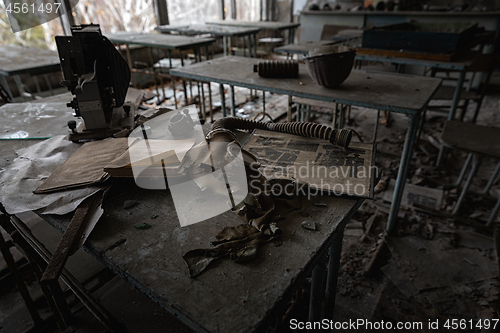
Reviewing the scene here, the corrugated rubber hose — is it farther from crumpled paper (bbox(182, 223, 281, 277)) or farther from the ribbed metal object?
the ribbed metal object

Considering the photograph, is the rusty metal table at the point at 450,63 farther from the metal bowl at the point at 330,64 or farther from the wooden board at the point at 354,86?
the metal bowl at the point at 330,64

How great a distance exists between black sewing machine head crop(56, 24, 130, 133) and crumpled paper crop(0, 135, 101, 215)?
20 centimetres

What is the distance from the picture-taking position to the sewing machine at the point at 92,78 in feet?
4.93

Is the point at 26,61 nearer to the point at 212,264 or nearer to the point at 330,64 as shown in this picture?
the point at 330,64

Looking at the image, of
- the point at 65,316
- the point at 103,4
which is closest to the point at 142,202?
the point at 65,316

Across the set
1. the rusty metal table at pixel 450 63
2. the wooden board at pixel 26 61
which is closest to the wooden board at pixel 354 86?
the rusty metal table at pixel 450 63

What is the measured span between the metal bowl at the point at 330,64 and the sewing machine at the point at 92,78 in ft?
4.16

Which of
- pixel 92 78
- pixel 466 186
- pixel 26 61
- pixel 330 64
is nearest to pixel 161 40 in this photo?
pixel 26 61

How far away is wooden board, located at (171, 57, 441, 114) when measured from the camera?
2.00 metres

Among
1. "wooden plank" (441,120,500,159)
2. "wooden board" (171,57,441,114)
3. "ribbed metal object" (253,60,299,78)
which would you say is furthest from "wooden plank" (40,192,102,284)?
"wooden plank" (441,120,500,159)

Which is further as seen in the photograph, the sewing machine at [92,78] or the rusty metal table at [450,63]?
the rusty metal table at [450,63]

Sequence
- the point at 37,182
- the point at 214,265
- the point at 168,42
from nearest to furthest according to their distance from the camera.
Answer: the point at 214,265
the point at 37,182
the point at 168,42

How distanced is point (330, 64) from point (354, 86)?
1.11ft

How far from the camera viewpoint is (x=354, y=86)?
7.62 feet
